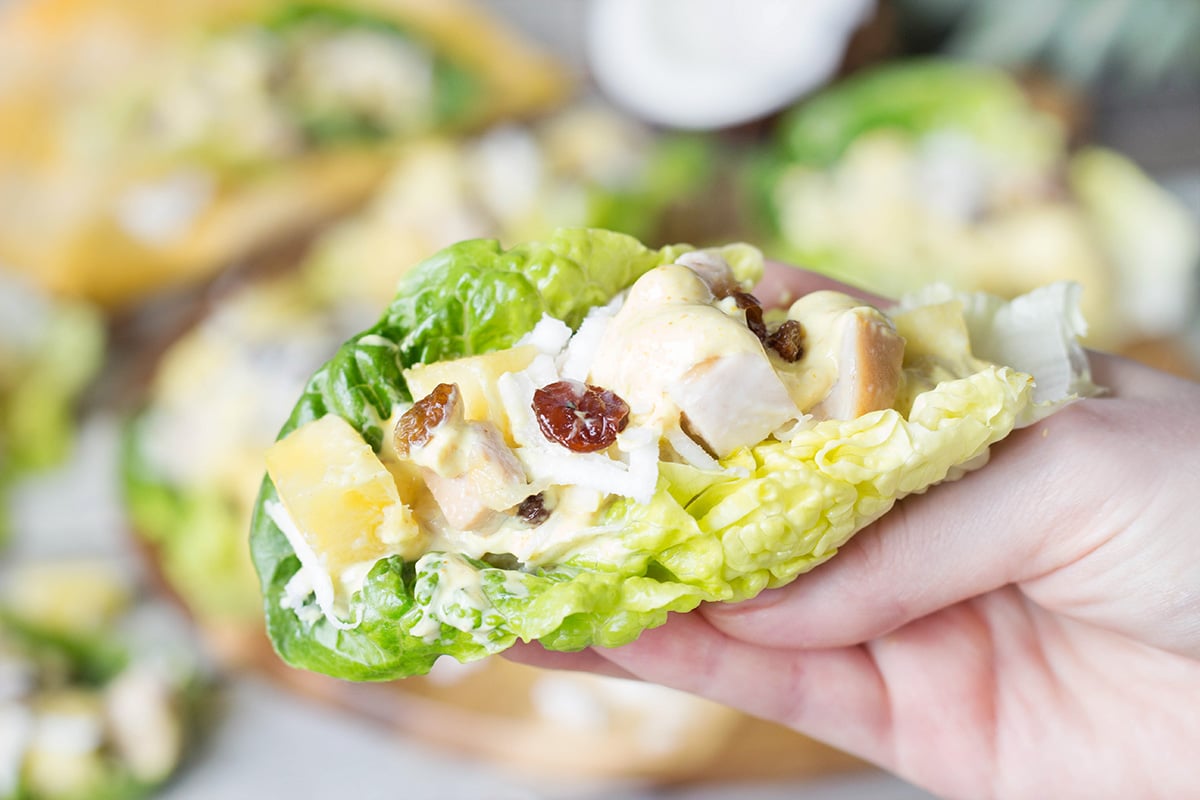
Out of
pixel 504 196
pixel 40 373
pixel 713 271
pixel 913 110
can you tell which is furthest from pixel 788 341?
pixel 40 373

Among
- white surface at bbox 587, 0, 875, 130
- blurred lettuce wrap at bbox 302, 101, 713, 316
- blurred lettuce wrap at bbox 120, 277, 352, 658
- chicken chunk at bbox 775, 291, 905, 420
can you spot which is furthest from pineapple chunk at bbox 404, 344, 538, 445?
white surface at bbox 587, 0, 875, 130

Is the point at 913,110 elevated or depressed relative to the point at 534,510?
depressed

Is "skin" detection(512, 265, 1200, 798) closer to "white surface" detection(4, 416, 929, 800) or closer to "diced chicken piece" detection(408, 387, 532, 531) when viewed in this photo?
"diced chicken piece" detection(408, 387, 532, 531)

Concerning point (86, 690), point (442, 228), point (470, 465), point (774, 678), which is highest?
point (470, 465)

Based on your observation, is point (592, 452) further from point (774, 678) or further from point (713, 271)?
point (774, 678)

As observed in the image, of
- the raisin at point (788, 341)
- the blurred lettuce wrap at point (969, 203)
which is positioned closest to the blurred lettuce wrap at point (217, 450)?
the blurred lettuce wrap at point (969, 203)

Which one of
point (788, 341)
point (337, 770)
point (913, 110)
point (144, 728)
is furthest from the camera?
point (913, 110)

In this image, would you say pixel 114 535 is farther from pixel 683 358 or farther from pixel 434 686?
pixel 683 358

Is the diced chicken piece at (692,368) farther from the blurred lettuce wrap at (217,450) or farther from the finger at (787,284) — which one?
the blurred lettuce wrap at (217,450)
